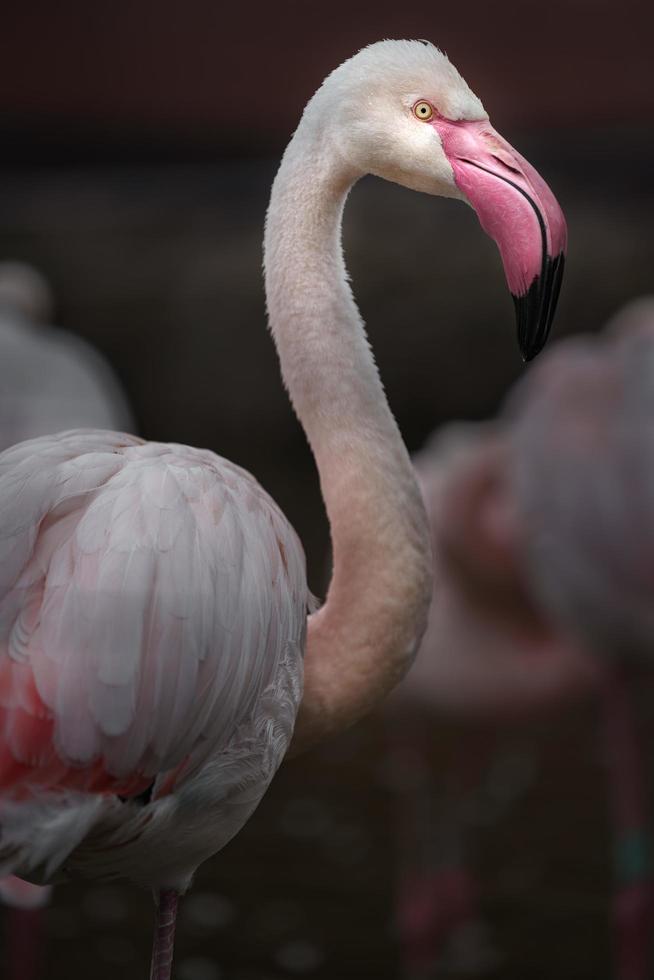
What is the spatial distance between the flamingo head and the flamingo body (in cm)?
31

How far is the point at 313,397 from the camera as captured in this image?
132 centimetres

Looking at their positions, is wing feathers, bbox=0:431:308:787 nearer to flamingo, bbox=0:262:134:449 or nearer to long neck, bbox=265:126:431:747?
long neck, bbox=265:126:431:747

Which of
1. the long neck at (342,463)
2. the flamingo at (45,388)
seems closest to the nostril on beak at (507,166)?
the long neck at (342,463)

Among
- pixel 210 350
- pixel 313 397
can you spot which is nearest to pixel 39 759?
pixel 313 397

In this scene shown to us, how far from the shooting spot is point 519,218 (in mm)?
1160

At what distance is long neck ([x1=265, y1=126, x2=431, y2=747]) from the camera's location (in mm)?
1281

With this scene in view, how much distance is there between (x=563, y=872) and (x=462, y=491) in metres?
0.93

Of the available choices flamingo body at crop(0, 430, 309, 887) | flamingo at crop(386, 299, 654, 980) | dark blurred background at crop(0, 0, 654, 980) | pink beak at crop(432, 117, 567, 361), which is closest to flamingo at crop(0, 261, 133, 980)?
dark blurred background at crop(0, 0, 654, 980)

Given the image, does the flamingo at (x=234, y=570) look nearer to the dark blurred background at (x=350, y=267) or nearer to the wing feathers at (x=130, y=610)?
the wing feathers at (x=130, y=610)

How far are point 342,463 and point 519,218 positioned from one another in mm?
290

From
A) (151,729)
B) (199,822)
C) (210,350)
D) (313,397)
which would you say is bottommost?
(210,350)

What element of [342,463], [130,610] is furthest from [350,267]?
[130,610]

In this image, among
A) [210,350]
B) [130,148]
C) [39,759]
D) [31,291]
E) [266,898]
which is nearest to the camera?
[39,759]

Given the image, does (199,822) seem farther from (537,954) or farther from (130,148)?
(130,148)
